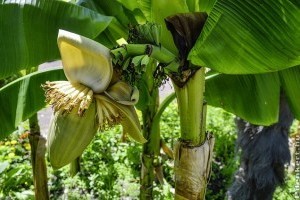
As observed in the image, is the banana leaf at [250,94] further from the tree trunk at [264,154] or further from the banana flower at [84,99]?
the banana flower at [84,99]

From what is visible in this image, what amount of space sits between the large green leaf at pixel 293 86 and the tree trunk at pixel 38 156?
1.08 meters

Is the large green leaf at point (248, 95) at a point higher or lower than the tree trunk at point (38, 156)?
higher

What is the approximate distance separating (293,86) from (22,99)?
821 mm

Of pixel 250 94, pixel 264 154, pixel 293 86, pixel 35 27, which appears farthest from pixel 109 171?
pixel 35 27

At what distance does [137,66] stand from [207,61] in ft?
0.43

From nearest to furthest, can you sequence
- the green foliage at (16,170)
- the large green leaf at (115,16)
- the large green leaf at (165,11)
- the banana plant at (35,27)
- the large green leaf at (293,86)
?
the large green leaf at (165,11) < the banana plant at (35,27) < the large green leaf at (115,16) < the large green leaf at (293,86) < the green foliage at (16,170)

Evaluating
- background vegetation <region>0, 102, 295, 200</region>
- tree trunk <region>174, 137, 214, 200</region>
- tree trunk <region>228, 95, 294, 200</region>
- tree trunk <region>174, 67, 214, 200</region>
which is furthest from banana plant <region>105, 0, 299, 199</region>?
background vegetation <region>0, 102, 295, 200</region>

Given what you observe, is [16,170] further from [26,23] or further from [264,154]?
[26,23]

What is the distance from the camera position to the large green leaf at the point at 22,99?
4.75ft

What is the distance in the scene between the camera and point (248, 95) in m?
1.46

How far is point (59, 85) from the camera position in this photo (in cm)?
79

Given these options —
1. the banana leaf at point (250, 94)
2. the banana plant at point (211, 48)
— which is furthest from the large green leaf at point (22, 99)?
the banana leaf at point (250, 94)

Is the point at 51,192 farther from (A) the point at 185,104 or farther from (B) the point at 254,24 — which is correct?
(B) the point at 254,24

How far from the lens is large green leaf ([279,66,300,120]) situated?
4.35ft
